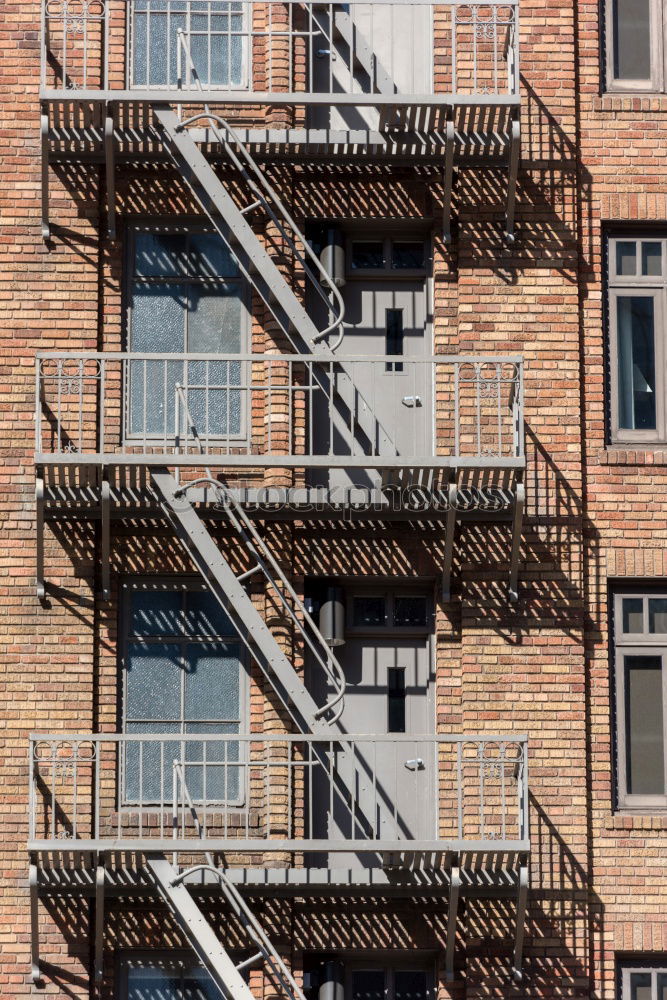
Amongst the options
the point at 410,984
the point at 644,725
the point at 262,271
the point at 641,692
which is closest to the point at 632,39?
the point at 262,271

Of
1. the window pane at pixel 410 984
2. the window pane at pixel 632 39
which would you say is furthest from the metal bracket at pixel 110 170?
the window pane at pixel 410 984

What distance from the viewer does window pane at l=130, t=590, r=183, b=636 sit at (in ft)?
56.5

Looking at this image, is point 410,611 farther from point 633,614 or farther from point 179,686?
point 179,686

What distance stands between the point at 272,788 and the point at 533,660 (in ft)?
8.36

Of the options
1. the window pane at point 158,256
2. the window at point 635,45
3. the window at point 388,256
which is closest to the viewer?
the window pane at point 158,256

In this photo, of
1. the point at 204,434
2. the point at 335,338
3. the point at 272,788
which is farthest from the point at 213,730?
the point at 335,338

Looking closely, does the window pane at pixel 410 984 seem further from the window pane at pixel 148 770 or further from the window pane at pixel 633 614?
the window pane at pixel 633 614

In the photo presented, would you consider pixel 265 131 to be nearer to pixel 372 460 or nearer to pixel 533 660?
pixel 372 460

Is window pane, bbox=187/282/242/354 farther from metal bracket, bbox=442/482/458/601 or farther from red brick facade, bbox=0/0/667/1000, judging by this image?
metal bracket, bbox=442/482/458/601

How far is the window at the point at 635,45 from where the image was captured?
18.4m

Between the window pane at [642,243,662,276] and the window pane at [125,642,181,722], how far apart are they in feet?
18.5

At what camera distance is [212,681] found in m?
17.2

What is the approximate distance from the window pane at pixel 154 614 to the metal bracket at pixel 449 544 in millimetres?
2385

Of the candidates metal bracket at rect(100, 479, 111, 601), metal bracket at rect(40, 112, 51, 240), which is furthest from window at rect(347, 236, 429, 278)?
metal bracket at rect(100, 479, 111, 601)
